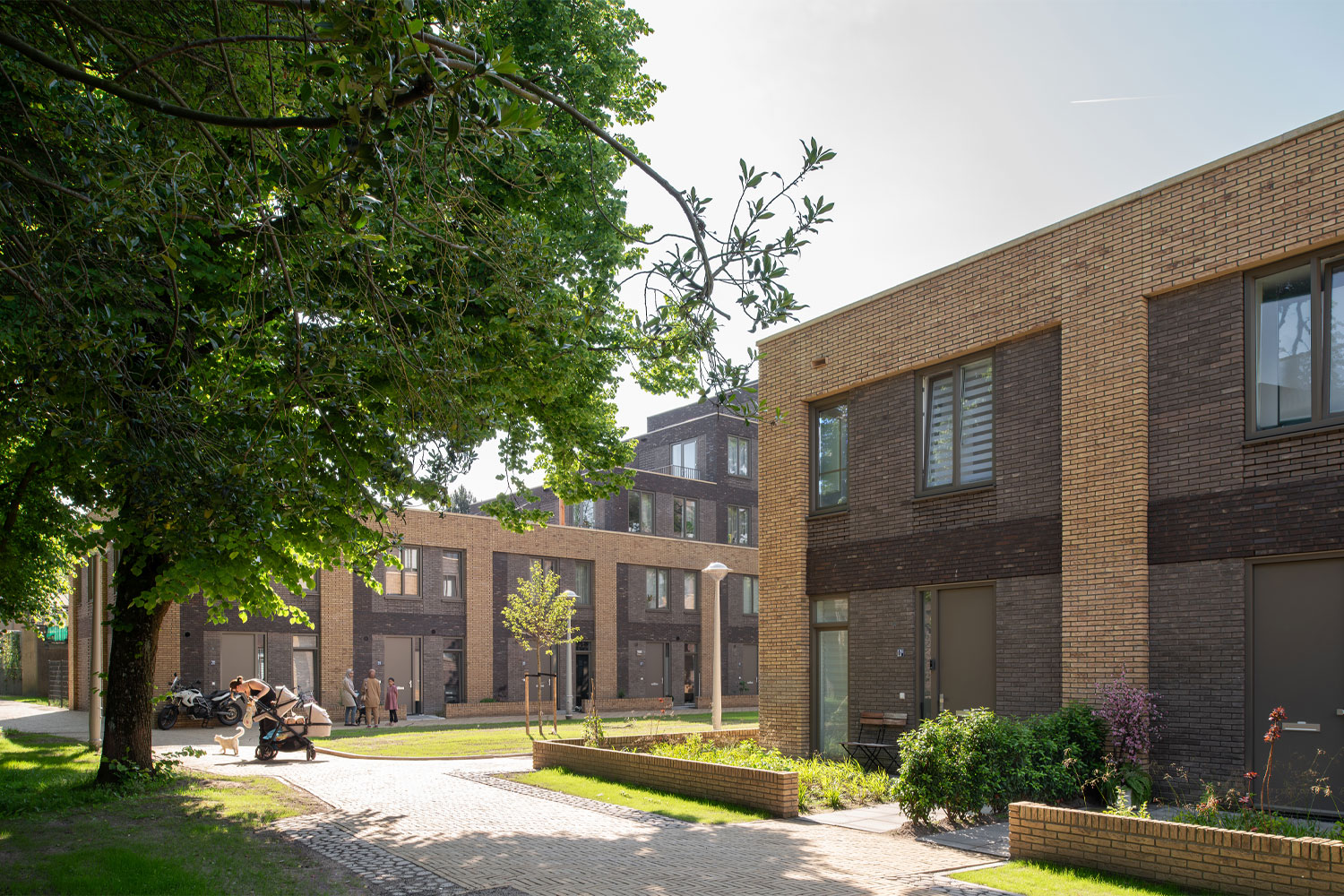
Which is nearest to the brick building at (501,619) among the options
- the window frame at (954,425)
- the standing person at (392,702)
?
the standing person at (392,702)

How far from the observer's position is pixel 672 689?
43.1 metres

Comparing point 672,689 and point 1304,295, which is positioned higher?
point 1304,295

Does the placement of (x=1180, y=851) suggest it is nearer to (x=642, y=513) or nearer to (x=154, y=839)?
(x=154, y=839)

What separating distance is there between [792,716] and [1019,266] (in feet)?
27.3

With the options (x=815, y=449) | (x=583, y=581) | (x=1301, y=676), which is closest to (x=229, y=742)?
(x=815, y=449)

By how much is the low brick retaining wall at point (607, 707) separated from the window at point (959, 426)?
2189 cm

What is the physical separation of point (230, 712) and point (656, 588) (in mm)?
18950

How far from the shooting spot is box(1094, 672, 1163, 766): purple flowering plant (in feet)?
38.1

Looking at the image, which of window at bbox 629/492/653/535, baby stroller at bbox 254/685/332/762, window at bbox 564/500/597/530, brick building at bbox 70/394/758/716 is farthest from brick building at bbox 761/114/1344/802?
window at bbox 564/500/597/530

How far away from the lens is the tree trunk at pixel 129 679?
1374 cm

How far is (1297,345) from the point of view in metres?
11.1

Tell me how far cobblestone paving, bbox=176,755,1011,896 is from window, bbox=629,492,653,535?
103 feet

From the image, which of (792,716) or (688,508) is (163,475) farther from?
(688,508)

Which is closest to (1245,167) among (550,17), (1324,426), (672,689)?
(1324,426)
